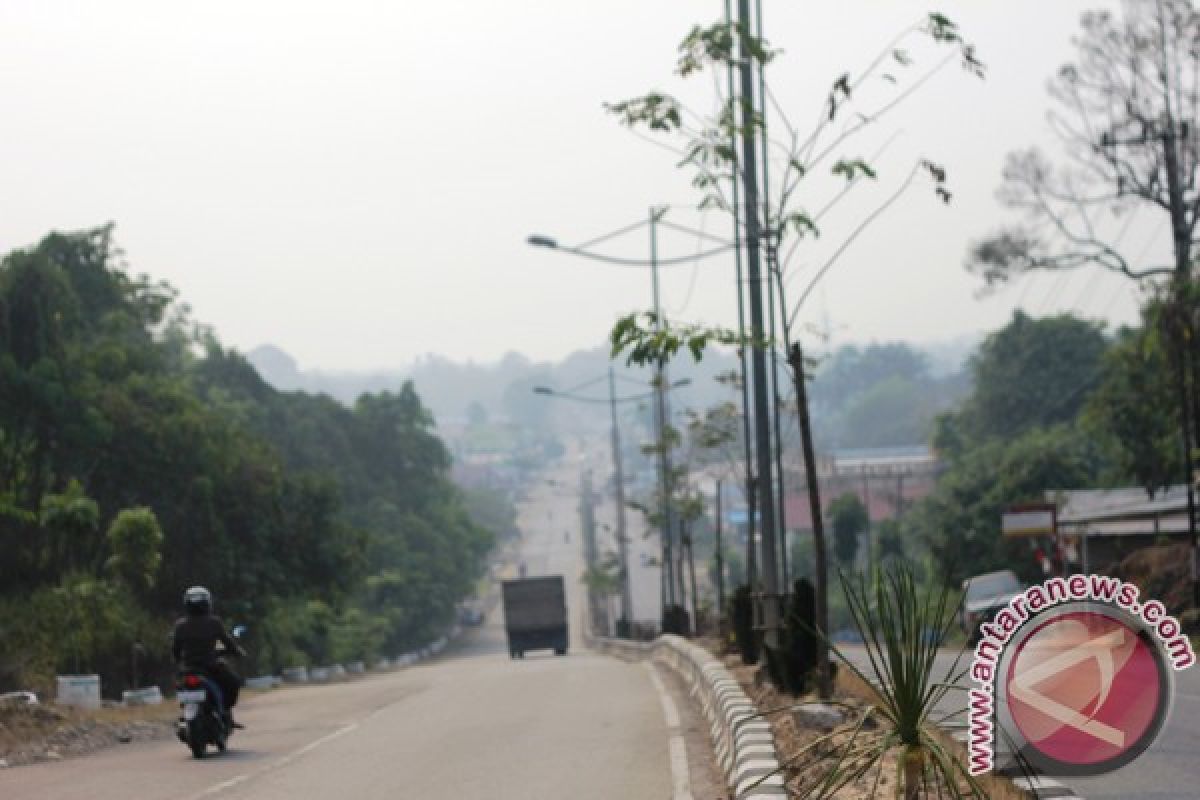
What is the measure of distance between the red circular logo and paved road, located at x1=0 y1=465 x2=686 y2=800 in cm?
453

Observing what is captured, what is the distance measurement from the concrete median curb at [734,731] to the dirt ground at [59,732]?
6395 millimetres

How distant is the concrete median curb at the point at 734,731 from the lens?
37.7 feet

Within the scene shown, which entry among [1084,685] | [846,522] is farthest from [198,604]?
[846,522]

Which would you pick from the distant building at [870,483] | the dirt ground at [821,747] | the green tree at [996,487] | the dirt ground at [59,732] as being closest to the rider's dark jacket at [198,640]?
the dirt ground at [59,732]

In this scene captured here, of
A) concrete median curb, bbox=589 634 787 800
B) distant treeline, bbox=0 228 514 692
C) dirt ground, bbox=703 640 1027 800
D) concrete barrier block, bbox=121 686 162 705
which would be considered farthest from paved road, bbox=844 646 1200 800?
distant treeline, bbox=0 228 514 692

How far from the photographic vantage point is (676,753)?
1686 cm

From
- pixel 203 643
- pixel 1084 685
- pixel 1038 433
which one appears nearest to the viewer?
pixel 1084 685

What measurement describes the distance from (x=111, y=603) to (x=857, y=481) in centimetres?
12297

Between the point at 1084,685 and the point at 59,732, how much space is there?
13685mm

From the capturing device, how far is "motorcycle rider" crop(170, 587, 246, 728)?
1777 cm

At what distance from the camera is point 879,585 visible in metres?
9.13

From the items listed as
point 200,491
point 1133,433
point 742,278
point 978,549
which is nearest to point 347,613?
point 978,549

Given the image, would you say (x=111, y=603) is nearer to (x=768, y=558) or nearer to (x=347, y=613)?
(x=768, y=558)

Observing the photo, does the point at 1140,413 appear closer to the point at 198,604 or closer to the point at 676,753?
the point at 676,753
